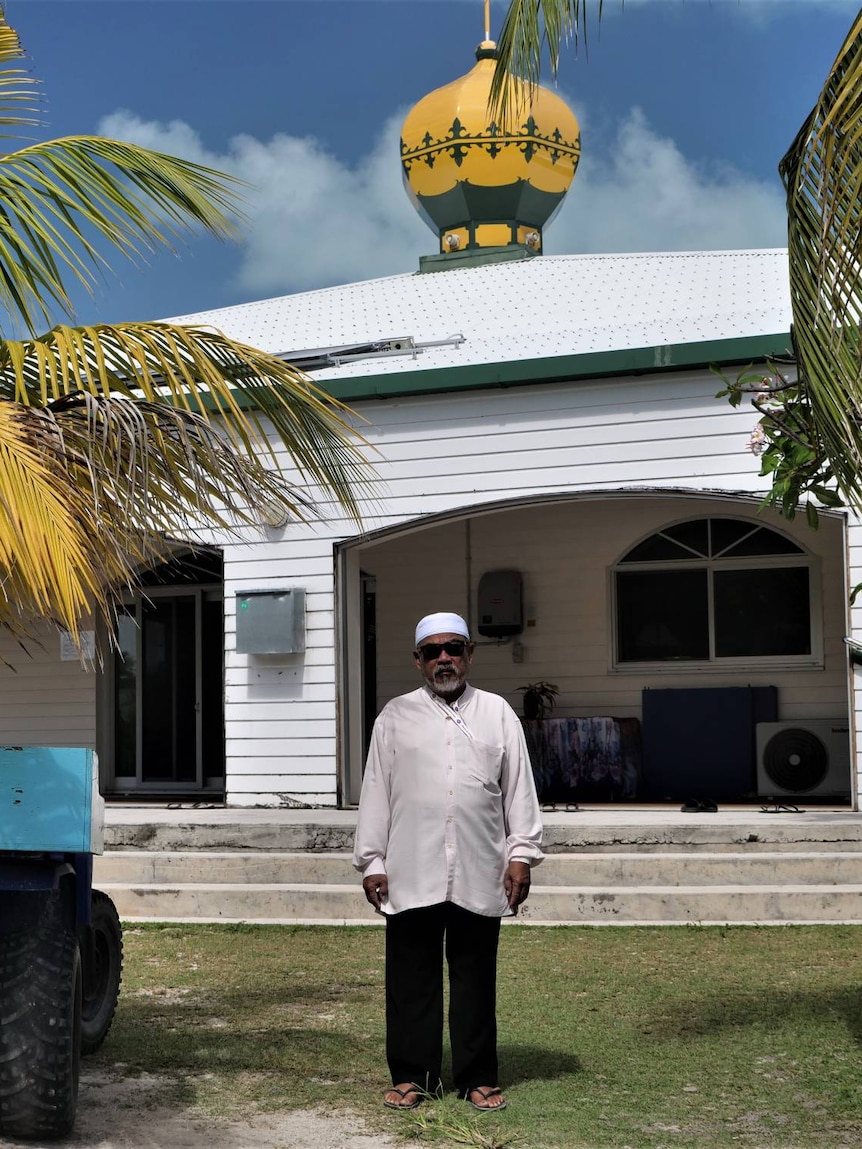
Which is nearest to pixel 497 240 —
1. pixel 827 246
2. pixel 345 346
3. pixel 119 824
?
pixel 345 346

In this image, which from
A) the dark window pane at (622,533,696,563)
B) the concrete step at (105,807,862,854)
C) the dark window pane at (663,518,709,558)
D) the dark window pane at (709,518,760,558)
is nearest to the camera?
the concrete step at (105,807,862,854)

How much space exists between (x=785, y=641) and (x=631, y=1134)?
10009 millimetres

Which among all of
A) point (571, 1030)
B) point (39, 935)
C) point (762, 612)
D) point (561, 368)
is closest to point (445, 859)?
point (39, 935)

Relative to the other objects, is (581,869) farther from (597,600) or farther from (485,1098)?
(597,600)

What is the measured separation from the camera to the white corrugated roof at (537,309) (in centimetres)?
1269


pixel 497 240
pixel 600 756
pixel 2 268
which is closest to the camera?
pixel 2 268

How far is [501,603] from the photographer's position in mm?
15273

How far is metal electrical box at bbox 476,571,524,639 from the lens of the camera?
1524cm

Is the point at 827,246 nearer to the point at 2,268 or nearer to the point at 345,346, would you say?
the point at 2,268

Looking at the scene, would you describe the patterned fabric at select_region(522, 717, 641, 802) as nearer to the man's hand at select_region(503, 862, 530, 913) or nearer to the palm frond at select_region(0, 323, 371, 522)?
the palm frond at select_region(0, 323, 371, 522)

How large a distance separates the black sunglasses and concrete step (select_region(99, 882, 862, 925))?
4.47 meters

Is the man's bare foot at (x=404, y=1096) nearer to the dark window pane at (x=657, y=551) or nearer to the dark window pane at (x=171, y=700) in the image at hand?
the dark window pane at (x=657, y=551)

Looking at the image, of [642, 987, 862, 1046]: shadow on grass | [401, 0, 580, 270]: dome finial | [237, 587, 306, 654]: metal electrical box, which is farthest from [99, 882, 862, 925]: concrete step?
[401, 0, 580, 270]: dome finial

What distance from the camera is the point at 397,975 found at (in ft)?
17.6
